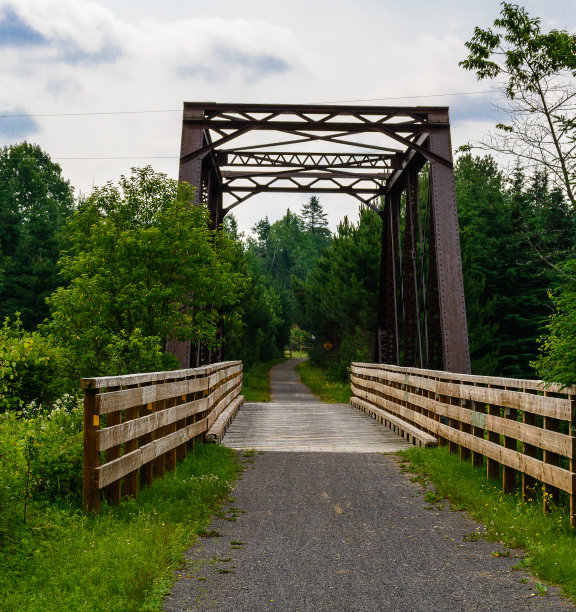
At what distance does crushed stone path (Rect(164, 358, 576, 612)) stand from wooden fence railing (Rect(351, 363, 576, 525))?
2.44 feet

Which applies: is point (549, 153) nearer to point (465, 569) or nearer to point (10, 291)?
point (465, 569)

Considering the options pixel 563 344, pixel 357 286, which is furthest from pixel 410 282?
pixel 563 344

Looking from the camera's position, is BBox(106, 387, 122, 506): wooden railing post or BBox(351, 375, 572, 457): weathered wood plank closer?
BBox(351, 375, 572, 457): weathered wood plank

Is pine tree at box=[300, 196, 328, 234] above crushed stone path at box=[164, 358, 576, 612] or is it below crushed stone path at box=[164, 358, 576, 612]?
above

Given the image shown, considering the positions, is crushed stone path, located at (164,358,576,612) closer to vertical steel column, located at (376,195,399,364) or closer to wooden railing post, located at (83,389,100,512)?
wooden railing post, located at (83,389,100,512)

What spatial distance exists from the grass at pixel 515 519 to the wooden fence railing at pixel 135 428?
3.04 metres

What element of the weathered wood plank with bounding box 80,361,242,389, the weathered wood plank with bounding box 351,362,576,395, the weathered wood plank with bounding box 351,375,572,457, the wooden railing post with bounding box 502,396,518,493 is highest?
the weathered wood plank with bounding box 80,361,242,389

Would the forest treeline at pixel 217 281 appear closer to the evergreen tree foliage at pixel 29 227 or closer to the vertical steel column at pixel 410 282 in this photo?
the evergreen tree foliage at pixel 29 227

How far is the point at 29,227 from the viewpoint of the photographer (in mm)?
57188

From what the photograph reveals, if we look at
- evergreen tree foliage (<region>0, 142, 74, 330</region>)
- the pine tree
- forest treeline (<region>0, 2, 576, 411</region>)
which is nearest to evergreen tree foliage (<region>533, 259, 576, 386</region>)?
forest treeline (<region>0, 2, 576, 411</region>)

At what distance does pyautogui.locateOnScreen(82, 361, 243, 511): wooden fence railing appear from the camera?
17.6 feet

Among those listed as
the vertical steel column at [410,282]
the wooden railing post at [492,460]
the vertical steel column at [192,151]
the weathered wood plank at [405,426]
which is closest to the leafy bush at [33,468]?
the wooden railing post at [492,460]

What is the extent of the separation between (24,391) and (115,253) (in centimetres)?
588

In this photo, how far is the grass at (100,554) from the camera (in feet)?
12.7
